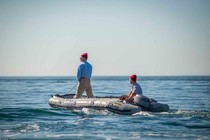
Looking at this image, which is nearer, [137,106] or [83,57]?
[137,106]

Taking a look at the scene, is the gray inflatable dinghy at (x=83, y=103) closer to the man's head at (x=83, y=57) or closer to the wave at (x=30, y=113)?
the wave at (x=30, y=113)

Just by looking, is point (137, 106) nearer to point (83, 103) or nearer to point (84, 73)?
point (83, 103)

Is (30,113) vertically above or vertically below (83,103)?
below

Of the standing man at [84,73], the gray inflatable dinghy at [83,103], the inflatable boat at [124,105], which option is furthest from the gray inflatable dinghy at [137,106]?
the standing man at [84,73]

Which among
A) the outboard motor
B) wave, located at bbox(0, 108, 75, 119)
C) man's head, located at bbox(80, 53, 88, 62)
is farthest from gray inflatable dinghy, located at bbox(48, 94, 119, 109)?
man's head, located at bbox(80, 53, 88, 62)

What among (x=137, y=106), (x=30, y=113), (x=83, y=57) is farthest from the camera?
(x=30, y=113)

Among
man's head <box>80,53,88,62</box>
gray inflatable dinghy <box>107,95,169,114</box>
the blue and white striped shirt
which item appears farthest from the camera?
the blue and white striped shirt

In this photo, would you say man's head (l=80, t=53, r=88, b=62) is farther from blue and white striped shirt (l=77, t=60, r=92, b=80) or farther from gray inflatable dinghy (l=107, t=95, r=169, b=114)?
gray inflatable dinghy (l=107, t=95, r=169, b=114)

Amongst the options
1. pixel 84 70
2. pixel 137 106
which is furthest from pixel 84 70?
pixel 137 106

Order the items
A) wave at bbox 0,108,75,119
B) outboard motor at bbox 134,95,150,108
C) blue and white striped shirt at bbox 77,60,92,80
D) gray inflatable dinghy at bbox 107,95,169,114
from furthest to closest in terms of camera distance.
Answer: blue and white striped shirt at bbox 77,60,92,80 → wave at bbox 0,108,75,119 → outboard motor at bbox 134,95,150,108 → gray inflatable dinghy at bbox 107,95,169,114

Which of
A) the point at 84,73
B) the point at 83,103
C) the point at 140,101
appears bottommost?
the point at 83,103

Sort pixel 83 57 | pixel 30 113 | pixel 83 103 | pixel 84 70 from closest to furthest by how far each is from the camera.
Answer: pixel 83 103 → pixel 83 57 → pixel 84 70 → pixel 30 113

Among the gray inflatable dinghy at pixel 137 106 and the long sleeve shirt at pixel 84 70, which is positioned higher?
the long sleeve shirt at pixel 84 70

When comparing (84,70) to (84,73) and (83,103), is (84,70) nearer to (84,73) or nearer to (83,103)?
(84,73)
